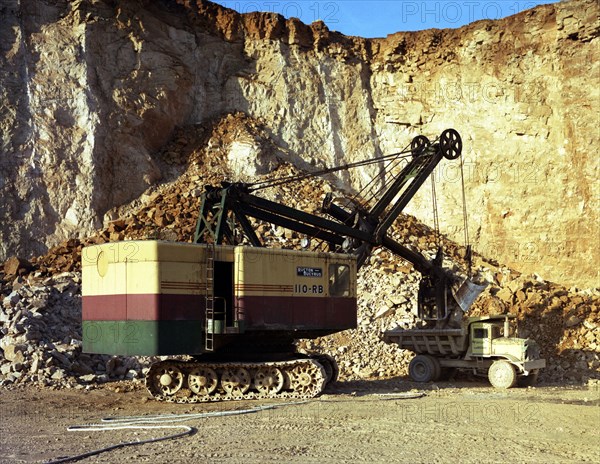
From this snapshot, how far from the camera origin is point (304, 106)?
33594mm

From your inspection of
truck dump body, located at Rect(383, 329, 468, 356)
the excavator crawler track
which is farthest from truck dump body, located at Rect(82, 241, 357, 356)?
→ truck dump body, located at Rect(383, 329, 468, 356)

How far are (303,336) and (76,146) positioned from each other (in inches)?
621

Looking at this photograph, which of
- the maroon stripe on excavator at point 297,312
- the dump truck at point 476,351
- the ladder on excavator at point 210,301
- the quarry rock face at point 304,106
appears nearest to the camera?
the ladder on excavator at point 210,301

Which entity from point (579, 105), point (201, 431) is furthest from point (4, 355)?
point (579, 105)

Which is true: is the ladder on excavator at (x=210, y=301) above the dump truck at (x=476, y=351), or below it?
above

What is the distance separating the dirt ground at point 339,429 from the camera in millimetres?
8820

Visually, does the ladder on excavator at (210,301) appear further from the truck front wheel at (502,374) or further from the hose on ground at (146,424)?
the truck front wheel at (502,374)

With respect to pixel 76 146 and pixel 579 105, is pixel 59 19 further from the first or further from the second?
pixel 579 105

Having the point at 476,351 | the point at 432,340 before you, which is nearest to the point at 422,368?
the point at 432,340

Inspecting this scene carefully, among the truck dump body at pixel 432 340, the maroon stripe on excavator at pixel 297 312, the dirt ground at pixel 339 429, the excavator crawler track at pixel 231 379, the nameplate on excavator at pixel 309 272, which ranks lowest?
the dirt ground at pixel 339 429

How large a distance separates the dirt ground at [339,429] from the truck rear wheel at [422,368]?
6.63ft

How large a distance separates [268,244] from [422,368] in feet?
29.4

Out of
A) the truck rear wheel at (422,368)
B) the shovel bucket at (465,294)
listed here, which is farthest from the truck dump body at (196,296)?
the shovel bucket at (465,294)

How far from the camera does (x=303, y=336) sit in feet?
50.9
